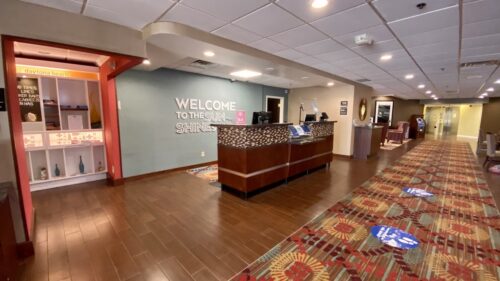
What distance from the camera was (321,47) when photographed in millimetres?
3654

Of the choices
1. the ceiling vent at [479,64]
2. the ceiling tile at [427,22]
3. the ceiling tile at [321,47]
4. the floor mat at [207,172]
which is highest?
the ceiling tile at [321,47]

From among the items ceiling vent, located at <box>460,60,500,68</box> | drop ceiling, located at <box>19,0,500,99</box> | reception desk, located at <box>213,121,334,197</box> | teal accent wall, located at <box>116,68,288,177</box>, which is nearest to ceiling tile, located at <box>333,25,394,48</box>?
drop ceiling, located at <box>19,0,500,99</box>

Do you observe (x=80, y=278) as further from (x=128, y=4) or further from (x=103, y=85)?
(x=103, y=85)

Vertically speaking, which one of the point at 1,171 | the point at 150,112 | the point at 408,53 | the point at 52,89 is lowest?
the point at 1,171

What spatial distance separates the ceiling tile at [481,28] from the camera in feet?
8.50

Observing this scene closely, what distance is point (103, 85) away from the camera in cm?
453

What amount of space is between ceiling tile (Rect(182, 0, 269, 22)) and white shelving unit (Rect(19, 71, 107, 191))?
3.79 metres

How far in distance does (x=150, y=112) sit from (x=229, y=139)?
240 cm

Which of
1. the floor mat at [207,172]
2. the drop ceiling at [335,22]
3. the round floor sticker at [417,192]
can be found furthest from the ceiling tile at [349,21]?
the floor mat at [207,172]

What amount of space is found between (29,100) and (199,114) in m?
3.41

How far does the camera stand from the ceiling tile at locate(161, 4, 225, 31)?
2.44 metres

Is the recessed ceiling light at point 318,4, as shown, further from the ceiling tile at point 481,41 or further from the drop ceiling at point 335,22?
the ceiling tile at point 481,41

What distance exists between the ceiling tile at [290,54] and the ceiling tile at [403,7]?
1669 millimetres

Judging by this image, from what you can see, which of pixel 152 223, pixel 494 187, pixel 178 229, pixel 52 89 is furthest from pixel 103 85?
pixel 494 187
